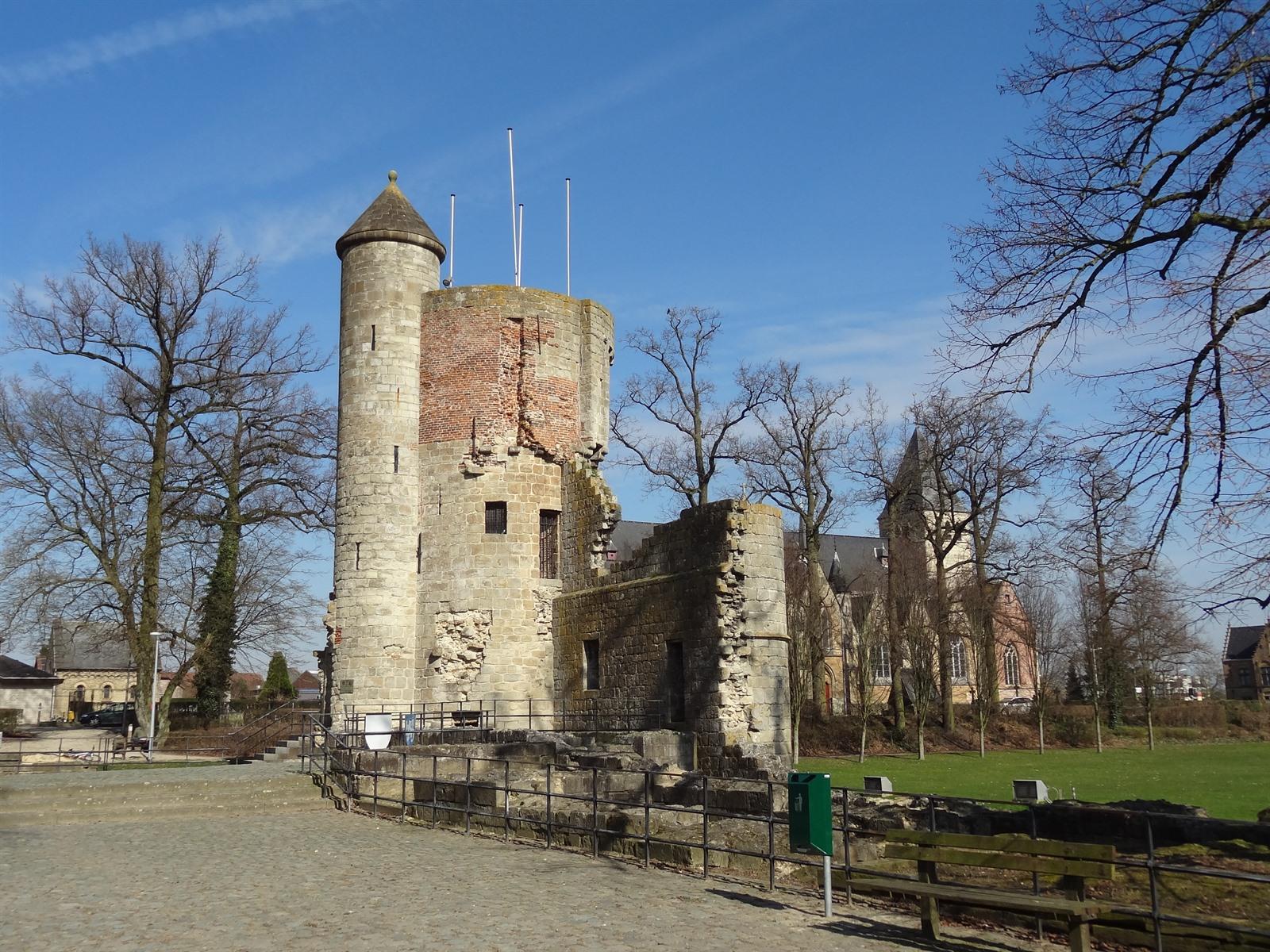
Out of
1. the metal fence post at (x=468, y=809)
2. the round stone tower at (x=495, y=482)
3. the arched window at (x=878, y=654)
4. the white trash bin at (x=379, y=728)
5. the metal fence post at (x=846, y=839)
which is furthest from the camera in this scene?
the arched window at (x=878, y=654)

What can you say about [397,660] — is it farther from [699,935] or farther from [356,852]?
[699,935]

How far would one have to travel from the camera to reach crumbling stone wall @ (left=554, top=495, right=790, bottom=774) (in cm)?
1884

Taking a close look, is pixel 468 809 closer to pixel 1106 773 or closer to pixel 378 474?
pixel 378 474

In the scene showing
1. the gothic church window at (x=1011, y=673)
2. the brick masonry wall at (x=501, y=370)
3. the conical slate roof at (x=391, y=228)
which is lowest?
the gothic church window at (x=1011, y=673)

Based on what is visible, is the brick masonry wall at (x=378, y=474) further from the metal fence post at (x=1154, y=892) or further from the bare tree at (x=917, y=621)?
the metal fence post at (x=1154, y=892)

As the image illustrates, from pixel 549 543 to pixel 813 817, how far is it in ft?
55.7

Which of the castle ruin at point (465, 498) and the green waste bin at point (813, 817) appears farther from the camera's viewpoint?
the castle ruin at point (465, 498)

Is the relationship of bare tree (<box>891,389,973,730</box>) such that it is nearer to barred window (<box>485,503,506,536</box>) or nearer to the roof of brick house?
barred window (<box>485,503,506,536</box>)

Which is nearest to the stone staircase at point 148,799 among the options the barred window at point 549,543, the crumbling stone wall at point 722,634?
the crumbling stone wall at point 722,634

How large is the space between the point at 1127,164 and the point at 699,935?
7.94 m

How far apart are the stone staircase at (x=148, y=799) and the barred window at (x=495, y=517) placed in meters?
7.74

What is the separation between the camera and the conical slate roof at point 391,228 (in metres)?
25.8

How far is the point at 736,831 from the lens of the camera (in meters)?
11.4

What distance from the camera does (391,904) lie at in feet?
30.5
